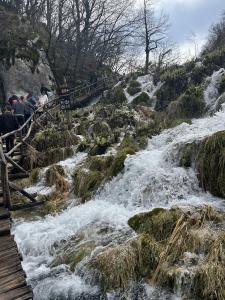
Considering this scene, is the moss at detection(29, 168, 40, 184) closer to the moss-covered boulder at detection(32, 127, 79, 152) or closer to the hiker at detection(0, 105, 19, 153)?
the hiker at detection(0, 105, 19, 153)

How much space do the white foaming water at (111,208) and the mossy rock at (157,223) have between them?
1.51ft

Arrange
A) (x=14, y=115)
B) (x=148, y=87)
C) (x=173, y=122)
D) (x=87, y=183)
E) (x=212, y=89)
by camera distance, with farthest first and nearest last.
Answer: (x=148, y=87)
(x=212, y=89)
(x=173, y=122)
(x=14, y=115)
(x=87, y=183)

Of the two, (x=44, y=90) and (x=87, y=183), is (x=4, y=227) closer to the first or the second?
(x=87, y=183)

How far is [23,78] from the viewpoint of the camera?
2952 cm

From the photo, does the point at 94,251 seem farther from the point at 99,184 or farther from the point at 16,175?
the point at 16,175

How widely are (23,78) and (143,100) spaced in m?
10.2

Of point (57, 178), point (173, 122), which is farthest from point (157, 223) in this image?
point (173, 122)

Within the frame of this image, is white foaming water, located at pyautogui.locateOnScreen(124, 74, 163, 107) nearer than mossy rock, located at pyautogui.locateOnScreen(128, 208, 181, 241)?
No

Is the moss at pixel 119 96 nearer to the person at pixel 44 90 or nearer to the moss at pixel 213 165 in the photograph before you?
the person at pixel 44 90

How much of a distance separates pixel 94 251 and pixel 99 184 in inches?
159

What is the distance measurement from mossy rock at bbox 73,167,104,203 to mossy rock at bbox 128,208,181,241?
325 centimetres

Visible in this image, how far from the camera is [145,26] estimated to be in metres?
36.4

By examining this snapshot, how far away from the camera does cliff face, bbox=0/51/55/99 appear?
28.8 metres

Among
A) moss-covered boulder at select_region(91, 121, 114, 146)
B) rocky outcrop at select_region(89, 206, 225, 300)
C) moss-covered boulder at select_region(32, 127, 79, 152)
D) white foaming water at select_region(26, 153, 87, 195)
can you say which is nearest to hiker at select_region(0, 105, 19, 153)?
moss-covered boulder at select_region(32, 127, 79, 152)
